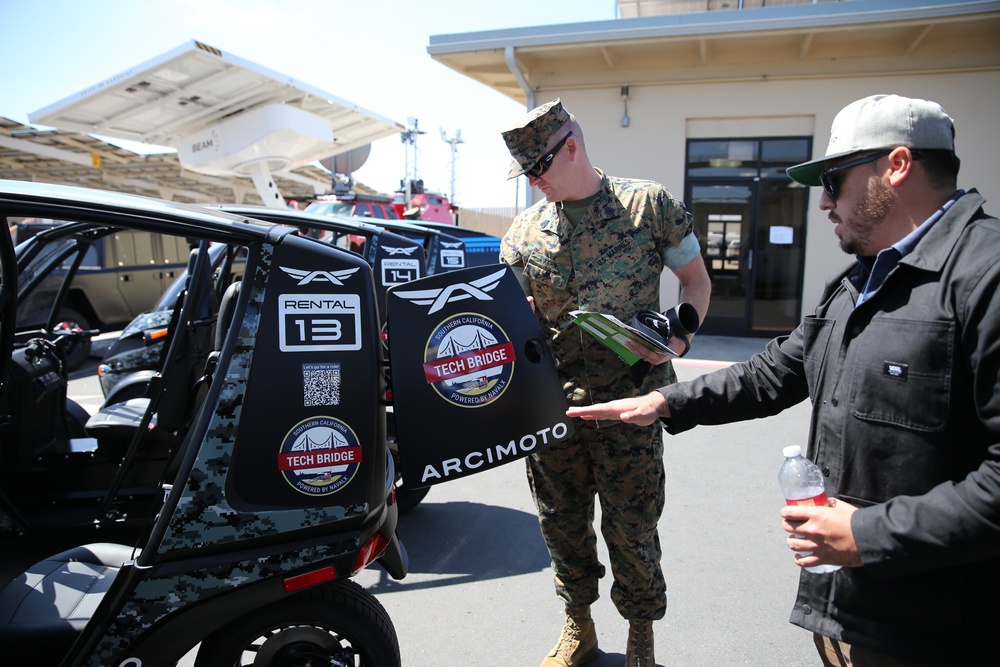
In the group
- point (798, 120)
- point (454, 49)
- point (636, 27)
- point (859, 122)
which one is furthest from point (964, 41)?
point (859, 122)

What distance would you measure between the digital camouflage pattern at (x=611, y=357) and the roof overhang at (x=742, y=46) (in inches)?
286

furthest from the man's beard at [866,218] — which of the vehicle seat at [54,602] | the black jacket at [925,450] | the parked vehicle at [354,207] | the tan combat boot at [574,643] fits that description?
the parked vehicle at [354,207]

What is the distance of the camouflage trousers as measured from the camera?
93.4 inches

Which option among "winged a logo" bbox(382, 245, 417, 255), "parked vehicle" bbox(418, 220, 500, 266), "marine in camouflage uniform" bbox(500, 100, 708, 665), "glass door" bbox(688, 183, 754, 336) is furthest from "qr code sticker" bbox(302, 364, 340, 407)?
"glass door" bbox(688, 183, 754, 336)

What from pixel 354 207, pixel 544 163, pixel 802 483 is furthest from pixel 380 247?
pixel 354 207

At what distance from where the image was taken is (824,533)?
1.28 m

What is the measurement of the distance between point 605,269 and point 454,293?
0.61 meters

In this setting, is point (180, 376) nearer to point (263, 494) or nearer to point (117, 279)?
point (263, 494)

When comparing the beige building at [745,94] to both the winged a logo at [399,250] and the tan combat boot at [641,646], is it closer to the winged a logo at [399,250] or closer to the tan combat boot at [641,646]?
the winged a logo at [399,250]

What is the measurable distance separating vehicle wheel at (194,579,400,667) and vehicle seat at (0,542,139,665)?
0.39m

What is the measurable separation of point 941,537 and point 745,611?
206 cm

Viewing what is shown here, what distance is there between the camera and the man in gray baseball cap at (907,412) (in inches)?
46.8

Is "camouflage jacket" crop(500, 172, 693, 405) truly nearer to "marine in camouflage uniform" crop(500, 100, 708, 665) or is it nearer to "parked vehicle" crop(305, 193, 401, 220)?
"marine in camouflage uniform" crop(500, 100, 708, 665)

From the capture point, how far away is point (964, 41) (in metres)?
8.59
